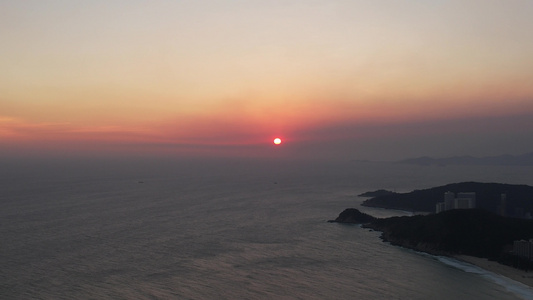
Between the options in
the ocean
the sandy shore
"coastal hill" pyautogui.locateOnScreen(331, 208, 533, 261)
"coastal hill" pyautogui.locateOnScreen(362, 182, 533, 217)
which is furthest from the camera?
"coastal hill" pyautogui.locateOnScreen(362, 182, 533, 217)

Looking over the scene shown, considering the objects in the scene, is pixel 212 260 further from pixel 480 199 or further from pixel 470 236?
pixel 480 199

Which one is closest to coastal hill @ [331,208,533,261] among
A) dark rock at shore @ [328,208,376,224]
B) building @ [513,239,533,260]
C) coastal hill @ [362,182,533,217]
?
building @ [513,239,533,260]

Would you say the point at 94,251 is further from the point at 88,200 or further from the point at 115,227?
the point at 88,200

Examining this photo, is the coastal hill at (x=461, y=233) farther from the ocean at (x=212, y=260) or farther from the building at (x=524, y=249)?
the ocean at (x=212, y=260)

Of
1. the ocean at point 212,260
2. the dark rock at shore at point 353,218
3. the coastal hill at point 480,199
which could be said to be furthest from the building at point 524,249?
the coastal hill at point 480,199

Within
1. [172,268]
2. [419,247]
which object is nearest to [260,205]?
[419,247]

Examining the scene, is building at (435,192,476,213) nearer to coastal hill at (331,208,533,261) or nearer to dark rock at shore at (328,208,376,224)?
dark rock at shore at (328,208,376,224)
